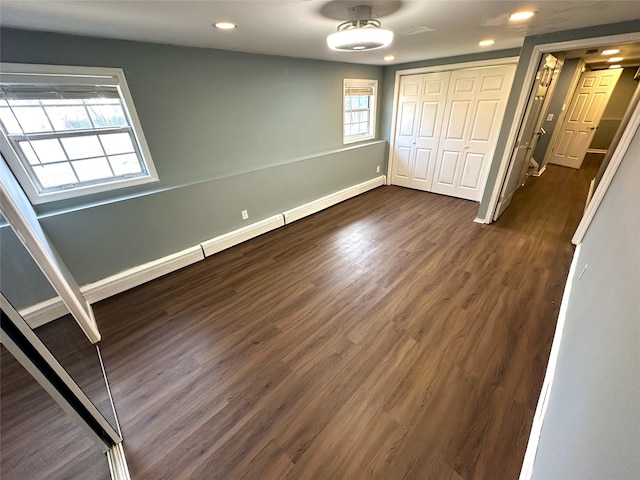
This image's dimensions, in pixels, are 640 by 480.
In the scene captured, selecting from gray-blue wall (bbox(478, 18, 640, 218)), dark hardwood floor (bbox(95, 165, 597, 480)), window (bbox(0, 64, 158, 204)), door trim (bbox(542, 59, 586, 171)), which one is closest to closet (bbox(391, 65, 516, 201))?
gray-blue wall (bbox(478, 18, 640, 218))

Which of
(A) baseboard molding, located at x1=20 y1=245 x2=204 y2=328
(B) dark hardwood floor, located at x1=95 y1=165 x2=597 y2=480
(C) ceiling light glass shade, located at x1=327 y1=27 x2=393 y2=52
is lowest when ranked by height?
(B) dark hardwood floor, located at x1=95 y1=165 x2=597 y2=480

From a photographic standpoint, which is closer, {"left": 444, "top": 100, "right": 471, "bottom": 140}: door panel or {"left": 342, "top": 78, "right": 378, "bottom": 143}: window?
{"left": 444, "top": 100, "right": 471, "bottom": 140}: door panel

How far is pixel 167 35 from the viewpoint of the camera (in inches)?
82.4

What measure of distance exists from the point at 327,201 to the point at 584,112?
6230 mm

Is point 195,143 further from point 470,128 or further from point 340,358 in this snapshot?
point 470,128

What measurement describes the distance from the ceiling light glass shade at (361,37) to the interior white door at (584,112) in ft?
21.9

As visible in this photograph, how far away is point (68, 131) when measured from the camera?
2141 millimetres

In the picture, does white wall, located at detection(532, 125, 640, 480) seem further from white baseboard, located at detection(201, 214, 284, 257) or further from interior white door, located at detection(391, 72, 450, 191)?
interior white door, located at detection(391, 72, 450, 191)

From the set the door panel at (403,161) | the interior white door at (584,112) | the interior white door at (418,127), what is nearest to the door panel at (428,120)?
the interior white door at (418,127)

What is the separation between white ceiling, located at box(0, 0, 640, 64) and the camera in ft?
4.91

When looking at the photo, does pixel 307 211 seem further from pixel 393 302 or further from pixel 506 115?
pixel 506 115

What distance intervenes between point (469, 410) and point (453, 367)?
0.28 metres

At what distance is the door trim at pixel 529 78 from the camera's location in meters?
2.24

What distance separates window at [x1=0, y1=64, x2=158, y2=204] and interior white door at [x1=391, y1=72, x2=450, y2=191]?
13.7 ft
